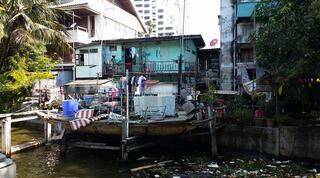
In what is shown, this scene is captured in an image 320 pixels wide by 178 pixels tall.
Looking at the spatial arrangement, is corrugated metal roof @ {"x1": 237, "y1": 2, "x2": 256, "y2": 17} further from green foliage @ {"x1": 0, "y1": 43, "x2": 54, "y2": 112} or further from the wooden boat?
green foliage @ {"x1": 0, "y1": 43, "x2": 54, "y2": 112}

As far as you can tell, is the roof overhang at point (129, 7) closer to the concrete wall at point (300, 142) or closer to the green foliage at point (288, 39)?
the green foliage at point (288, 39)

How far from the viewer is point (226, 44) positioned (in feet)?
98.6

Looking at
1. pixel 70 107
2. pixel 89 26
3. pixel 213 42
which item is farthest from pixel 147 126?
pixel 89 26

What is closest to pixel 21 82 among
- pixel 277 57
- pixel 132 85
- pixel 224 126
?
pixel 132 85

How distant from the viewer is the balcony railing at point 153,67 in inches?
1198

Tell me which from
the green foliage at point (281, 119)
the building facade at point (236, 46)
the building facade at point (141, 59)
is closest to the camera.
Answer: the green foliage at point (281, 119)

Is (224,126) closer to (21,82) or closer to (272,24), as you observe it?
(272,24)

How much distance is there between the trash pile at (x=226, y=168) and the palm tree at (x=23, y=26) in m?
15.1

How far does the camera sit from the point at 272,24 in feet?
48.4

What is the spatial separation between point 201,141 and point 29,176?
27.4 feet

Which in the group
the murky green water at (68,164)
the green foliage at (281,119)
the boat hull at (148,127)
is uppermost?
the green foliage at (281,119)

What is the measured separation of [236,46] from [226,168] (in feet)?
55.0

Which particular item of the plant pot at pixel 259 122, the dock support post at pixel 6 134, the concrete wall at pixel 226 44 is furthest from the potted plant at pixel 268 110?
the concrete wall at pixel 226 44

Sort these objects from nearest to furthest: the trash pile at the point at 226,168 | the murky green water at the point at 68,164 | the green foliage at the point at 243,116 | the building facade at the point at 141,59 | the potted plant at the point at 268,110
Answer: the trash pile at the point at 226,168 → the murky green water at the point at 68,164 → the green foliage at the point at 243,116 → the potted plant at the point at 268,110 → the building facade at the point at 141,59
